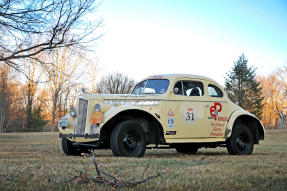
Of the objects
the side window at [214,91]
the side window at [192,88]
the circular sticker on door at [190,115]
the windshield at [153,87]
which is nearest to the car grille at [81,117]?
the windshield at [153,87]

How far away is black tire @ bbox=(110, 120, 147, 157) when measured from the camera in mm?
7223

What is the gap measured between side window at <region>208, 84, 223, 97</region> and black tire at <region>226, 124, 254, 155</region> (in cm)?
99

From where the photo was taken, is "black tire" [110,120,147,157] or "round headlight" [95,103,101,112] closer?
"black tire" [110,120,147,157]

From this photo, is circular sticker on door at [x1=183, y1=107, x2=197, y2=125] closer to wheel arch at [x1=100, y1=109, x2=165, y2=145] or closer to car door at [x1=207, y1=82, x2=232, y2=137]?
car door at [x1=207, y1=82, x2=232, y2=137]

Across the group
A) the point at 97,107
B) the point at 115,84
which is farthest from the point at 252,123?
the point at 115,84

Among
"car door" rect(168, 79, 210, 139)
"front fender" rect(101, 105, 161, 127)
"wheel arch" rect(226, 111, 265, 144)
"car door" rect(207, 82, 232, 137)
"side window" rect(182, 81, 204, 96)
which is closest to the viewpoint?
"front fender" rect(101, 105, 161, 127)

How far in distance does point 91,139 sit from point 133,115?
112cm

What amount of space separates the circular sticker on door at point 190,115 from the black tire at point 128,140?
4.59 ft

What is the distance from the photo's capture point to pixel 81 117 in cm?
782

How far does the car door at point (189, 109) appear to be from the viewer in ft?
27.5

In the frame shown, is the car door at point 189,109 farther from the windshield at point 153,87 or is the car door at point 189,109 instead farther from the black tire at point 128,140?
the black tire at point 128,140

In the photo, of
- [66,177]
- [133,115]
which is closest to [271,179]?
[66,177]

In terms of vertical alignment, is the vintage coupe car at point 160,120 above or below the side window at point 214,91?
below

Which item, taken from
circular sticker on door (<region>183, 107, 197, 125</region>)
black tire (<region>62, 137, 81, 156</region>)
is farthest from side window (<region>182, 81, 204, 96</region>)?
black tire (<region>62, 137, 81, 156</region>)
